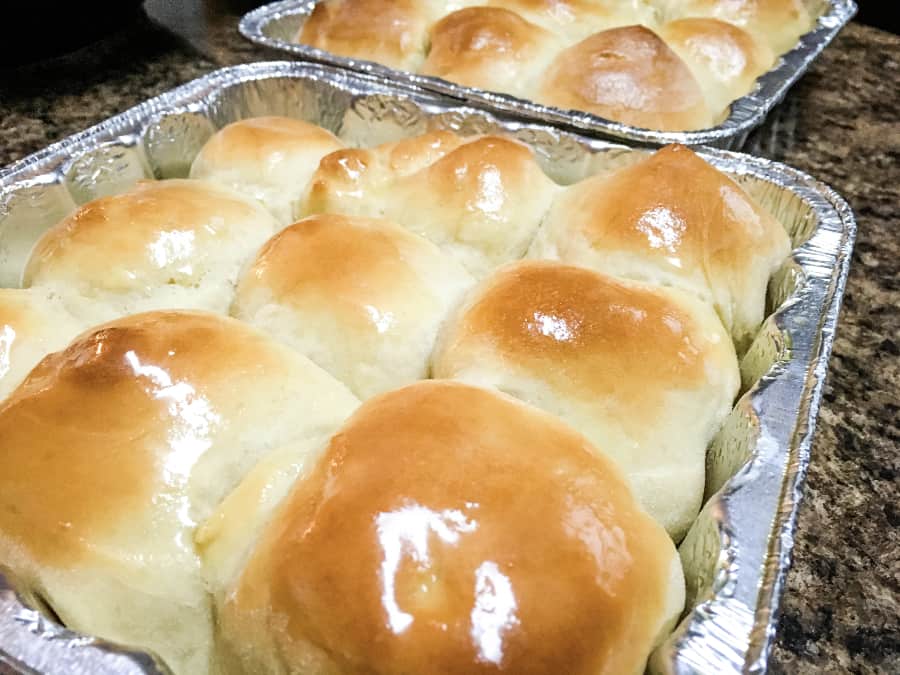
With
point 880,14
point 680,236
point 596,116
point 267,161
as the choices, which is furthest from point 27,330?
point 880,14

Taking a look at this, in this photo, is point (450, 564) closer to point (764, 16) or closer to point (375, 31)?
point (375, 31)

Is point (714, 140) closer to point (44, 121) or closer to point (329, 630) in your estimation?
point (329, 630)

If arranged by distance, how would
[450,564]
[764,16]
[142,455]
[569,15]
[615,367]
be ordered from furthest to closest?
[764,16]
[569,15]
[615,367]
[142,455]
[450,564]

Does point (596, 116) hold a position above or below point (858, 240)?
above

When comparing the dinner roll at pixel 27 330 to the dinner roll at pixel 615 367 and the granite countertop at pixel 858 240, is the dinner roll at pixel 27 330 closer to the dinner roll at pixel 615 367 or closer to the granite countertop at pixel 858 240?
the dinner roll at pixel 615 367

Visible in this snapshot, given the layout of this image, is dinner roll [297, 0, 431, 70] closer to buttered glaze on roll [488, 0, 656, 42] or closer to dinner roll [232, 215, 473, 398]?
buttered glaze on roll [488, 0, 656, 42]

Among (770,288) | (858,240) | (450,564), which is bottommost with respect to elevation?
(858,240)

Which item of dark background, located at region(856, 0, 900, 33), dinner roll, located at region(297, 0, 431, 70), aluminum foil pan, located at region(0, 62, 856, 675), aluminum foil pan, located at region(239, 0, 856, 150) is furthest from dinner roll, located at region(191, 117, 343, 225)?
dark background, located at region(856, 0, 900, 33)
